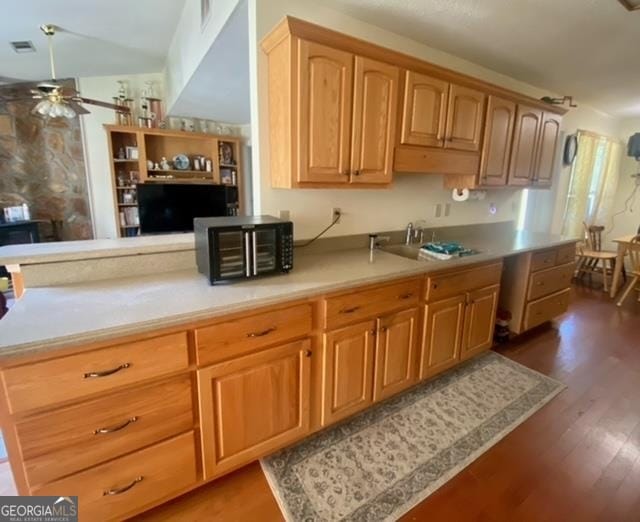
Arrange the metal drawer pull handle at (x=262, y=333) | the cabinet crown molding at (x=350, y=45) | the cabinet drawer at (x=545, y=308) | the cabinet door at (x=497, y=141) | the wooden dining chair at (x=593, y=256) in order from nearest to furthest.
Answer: the metal drawer pull handle at (x=262, y=333)
the cabinet crown molding at (x=350, y=45)
the cabinet door at (x=497, y=141)
the cabinet drawer at (x=545, y=308)
the wooden dining chair at (x=593, y=256)

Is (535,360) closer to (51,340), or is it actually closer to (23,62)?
(51,340)

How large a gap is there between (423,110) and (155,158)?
4.19 m

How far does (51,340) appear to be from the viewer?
982 mm

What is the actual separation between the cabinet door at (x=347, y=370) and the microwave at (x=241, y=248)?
1.55ft

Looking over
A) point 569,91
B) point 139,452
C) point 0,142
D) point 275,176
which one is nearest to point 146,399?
point 139,452

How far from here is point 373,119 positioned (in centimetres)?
183

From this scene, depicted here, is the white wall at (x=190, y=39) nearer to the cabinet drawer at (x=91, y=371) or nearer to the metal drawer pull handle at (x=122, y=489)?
the cabinet drawer at (x=91, y=371)

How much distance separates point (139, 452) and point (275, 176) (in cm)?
143

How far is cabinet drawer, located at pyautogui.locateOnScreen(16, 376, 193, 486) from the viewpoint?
1.04 meters

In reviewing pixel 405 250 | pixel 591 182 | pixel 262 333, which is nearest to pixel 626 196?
pixel 591 182

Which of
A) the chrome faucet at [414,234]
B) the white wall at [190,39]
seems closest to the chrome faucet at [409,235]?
the chrome faucet at [414,234]

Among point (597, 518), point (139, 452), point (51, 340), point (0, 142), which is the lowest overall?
point (597, 518)

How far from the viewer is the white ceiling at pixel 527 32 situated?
1.86m

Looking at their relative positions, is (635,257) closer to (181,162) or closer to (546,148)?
(546,148)
